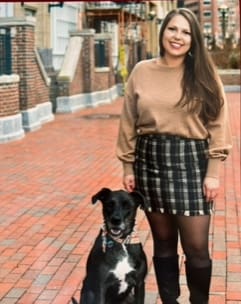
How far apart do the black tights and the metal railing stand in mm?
10880

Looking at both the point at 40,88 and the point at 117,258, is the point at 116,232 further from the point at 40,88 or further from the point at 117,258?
the point at 40,88

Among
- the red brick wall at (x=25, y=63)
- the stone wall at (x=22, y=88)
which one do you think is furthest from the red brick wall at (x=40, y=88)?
the red brick wall at (x=25, y=63)

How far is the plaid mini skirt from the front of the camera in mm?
3633

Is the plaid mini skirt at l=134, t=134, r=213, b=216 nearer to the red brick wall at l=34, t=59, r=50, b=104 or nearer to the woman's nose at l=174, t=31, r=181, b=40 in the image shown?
the woman's nose at l=174, t=31, r=181, b=40

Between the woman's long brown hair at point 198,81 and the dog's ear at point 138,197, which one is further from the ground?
the woman's long brown hair at point 198,81

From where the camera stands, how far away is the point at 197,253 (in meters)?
3.83

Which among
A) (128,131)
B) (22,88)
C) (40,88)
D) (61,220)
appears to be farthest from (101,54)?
(128,131)

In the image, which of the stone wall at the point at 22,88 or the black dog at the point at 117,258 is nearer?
the black dog at the point at 117,258

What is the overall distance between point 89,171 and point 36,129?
5.78 m

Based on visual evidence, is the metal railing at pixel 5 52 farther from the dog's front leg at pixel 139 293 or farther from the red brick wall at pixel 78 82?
the dog's front leg at pixel 139 293

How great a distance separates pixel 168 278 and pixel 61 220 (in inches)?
123

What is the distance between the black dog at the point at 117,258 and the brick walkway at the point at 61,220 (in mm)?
1107

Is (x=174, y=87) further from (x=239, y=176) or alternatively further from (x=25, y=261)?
(x=239, y=176)

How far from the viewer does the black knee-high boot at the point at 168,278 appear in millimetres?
4051
